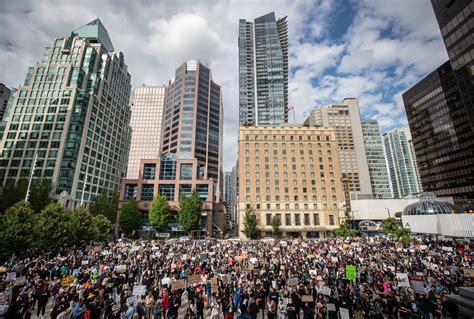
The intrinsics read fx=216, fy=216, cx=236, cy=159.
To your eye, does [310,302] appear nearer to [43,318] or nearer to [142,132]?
[43,318]

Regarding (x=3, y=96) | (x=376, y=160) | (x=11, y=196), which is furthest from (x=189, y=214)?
(x=3, y=96)

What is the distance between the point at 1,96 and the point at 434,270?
595ft

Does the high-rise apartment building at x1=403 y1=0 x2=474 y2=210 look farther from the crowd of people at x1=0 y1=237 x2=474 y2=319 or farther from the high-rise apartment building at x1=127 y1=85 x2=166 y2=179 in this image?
the high-rise apartment building at x1=127 y1=85 x2=166 y2=179

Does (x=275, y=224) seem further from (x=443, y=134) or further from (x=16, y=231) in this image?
(x=443, y=134)

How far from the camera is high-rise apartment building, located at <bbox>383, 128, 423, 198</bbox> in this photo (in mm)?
179000

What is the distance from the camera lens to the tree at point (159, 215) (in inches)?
2219

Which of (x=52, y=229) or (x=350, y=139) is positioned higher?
(x=350, y=139)

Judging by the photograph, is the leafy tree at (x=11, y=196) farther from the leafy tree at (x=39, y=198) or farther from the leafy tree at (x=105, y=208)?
the leafy tree at (x=105, y=208)

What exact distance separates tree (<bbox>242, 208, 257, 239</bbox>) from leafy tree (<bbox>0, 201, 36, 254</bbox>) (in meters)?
44.5

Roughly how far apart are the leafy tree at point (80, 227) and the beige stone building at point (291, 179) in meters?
38.1

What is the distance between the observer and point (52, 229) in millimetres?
26609

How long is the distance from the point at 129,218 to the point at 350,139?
125886 millimetres

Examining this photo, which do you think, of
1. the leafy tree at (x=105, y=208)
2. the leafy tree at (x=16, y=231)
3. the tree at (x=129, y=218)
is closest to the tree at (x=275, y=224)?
the tree at (x=129, y=218)

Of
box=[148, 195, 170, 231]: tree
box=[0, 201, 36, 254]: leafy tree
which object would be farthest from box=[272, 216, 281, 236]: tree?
box=[0, 201, 36, 254]: leafy tree
